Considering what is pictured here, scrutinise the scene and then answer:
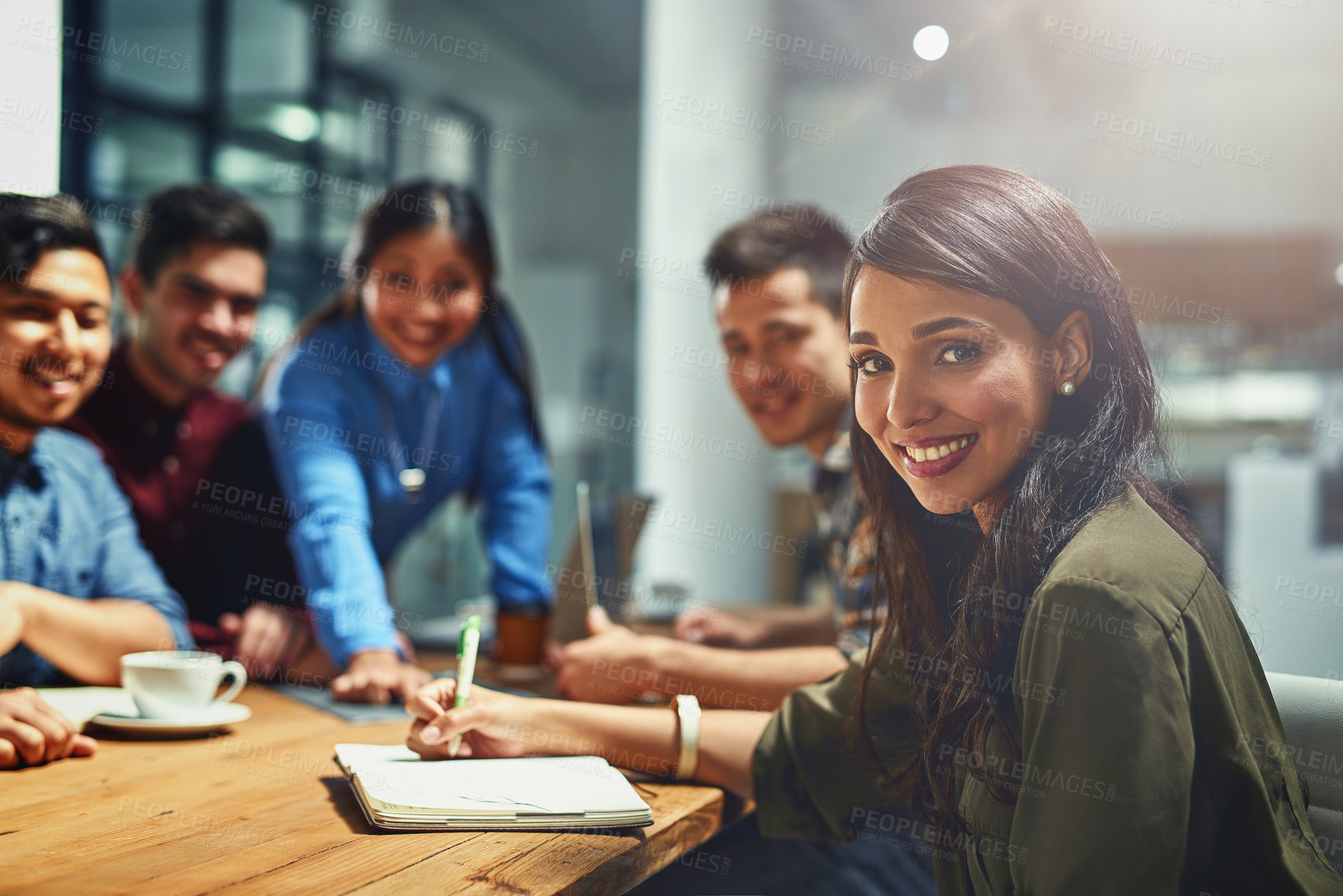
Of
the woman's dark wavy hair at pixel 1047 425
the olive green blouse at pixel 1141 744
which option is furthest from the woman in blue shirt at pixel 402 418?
the olive green blouse at pixel 1141 744

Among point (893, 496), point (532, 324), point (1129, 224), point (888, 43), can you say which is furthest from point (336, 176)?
point (1129, 224)

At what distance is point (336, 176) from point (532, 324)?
944 millimetres

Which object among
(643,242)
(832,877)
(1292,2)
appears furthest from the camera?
(643,242)

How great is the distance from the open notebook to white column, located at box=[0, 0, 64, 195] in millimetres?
1095

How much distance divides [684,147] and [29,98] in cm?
193

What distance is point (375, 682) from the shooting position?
4.39 feet

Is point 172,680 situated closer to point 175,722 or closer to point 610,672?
point 175,722

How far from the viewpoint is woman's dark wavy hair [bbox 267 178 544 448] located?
174 centimetres

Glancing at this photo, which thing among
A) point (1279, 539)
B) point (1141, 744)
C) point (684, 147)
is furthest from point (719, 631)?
point (1279, 539)

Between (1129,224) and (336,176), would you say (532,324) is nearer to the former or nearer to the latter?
(336,176)

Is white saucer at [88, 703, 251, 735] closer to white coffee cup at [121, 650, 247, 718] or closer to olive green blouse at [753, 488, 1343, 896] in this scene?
white coffee cup at [121, 650, 247, 718]

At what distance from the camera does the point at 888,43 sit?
2908 mm

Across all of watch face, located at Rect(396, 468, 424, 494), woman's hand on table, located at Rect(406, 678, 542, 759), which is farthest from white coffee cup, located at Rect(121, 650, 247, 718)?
watch face, located at Rect(396, 468, 424, 494)

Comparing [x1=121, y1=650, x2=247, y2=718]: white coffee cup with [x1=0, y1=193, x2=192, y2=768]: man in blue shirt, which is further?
[x1=0, y1=193, x2=192, y2=768]: man in blue shirt
